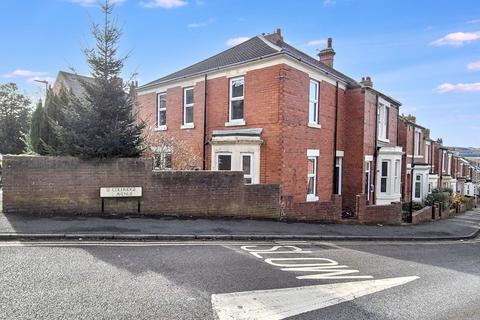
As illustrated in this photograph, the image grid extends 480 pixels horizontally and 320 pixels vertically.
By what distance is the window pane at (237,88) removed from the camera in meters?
14.3

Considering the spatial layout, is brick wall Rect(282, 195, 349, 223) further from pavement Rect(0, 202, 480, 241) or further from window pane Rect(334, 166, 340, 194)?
window pane Rect(334, 166, 340, 194)

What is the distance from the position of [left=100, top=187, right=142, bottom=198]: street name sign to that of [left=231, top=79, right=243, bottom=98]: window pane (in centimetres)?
633

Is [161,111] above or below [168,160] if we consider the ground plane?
above

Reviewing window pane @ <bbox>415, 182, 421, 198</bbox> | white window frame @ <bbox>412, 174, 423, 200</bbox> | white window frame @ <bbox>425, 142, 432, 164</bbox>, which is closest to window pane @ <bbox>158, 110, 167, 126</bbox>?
white window frame @ <bbox>412, 174, 423, 200</bbox>

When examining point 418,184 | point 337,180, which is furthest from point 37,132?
point 418,184

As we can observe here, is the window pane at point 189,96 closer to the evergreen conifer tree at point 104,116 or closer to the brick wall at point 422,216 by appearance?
the evergreen conifer tree at point 104,116

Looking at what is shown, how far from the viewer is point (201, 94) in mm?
15711

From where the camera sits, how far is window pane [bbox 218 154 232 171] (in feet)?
46.0

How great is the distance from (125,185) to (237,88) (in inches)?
263

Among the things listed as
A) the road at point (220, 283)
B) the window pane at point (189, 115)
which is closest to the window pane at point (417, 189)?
the window pane at point (189, 115)

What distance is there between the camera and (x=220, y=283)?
5203 mm

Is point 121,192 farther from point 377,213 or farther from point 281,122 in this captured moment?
point 377,213

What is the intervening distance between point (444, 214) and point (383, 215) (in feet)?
35.4

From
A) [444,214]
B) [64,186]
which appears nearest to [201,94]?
[64,186]
